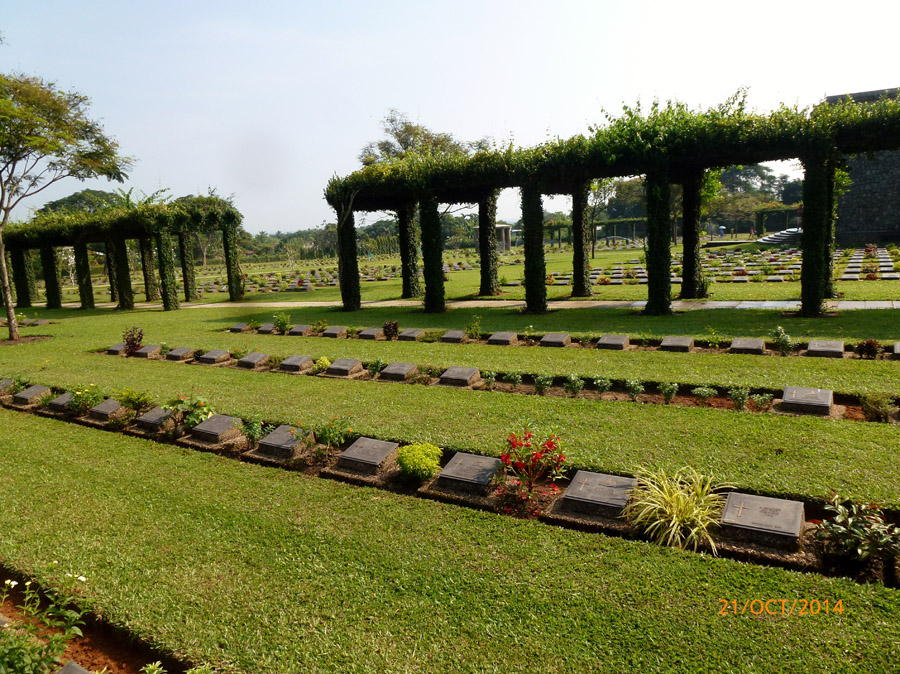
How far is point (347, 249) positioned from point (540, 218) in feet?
24.2

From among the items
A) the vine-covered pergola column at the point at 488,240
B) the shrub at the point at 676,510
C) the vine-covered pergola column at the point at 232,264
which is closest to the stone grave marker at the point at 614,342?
the shrub at the point at 676,510

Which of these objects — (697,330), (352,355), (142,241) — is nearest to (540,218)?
(697,330)

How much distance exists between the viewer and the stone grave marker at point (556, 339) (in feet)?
39.0

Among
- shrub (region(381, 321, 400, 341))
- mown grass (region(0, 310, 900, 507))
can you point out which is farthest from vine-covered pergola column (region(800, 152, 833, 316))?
shrub (region(381, 321, 400, 341))

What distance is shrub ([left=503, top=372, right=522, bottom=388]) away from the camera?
914 cm

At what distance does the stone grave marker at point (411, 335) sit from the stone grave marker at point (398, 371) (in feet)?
10.6

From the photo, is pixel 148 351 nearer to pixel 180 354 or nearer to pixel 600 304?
pixel 180 354

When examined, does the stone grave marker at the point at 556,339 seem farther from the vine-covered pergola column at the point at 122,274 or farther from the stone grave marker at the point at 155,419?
the vine-covered pergola column at the point at 122,274

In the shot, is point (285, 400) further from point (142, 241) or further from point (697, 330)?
point (142, 241)

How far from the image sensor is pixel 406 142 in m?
35.5

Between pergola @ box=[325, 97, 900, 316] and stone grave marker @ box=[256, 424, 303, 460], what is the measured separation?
1086 cm

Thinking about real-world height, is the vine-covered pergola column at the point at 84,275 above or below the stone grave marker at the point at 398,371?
above

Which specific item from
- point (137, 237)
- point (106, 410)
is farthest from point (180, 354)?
point (137, 237)

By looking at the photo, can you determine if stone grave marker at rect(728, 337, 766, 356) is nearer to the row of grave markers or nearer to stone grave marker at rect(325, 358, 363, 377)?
the row of grave markers
